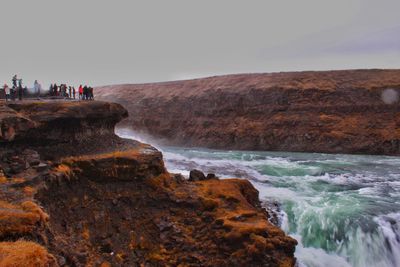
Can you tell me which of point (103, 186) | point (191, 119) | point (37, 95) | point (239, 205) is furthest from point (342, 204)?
point (191, 119)

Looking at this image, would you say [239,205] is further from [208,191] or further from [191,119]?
[191,119]

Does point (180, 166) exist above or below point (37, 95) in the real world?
below

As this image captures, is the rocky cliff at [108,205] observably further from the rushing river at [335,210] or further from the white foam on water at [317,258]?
the rushing river at [335,210]

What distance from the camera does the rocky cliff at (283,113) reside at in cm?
5347

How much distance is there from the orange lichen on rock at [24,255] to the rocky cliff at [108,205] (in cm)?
51

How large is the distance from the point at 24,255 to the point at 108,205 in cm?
637

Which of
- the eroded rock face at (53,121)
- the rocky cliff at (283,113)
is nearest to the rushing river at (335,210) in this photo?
the eroded rock face at (53,121)

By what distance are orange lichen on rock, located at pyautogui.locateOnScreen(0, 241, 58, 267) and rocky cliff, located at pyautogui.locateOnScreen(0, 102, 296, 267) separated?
506 millimetres

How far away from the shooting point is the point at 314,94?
61250 millimetres

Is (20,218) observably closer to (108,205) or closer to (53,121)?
(108,205)

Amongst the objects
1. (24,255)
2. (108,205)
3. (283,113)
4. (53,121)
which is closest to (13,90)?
(53,121)

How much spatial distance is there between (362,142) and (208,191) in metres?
38.6

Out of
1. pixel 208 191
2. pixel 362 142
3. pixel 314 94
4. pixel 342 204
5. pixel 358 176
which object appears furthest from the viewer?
pixel 314 94

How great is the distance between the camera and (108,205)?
53.6ft
